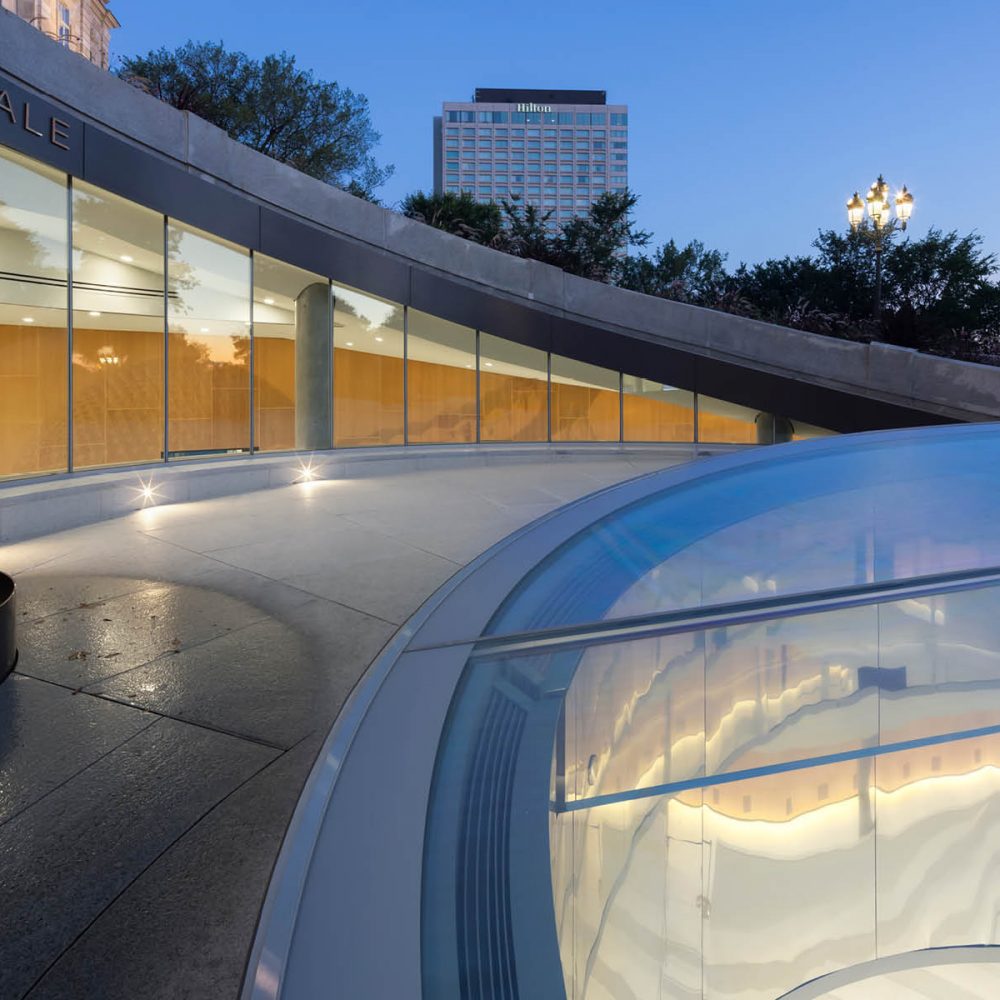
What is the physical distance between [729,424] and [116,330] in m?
15.4

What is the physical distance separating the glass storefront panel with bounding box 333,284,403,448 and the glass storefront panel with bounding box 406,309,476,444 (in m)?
0.38

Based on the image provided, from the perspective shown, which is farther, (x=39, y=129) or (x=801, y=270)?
(x=801, y=270)

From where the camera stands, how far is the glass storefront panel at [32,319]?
35.1ft

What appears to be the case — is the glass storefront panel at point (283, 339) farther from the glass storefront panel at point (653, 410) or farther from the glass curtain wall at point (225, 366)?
the glass storefront panel at point (653, 410)

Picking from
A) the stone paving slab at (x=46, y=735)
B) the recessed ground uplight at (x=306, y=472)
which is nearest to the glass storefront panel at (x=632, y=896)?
the stone paving slab at (x=46, y=735)

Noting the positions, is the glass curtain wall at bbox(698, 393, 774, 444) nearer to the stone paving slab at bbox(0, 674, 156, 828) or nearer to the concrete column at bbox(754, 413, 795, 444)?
the concrete column at bbox(754, 413, 795, 444)

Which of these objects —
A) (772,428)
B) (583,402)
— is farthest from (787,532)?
(772,428)

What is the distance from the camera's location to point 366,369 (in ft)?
58.6

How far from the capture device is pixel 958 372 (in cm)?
1911

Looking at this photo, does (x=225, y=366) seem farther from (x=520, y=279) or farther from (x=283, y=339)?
(x=520, y=279)

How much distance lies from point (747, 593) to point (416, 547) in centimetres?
587

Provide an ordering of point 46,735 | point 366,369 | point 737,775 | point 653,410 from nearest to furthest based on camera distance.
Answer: point 737,775
point 46,735
point 366,369
point 653,410

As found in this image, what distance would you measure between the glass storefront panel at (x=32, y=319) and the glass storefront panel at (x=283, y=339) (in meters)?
4.16

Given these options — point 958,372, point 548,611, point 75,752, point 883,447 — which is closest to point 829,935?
point 548,611
